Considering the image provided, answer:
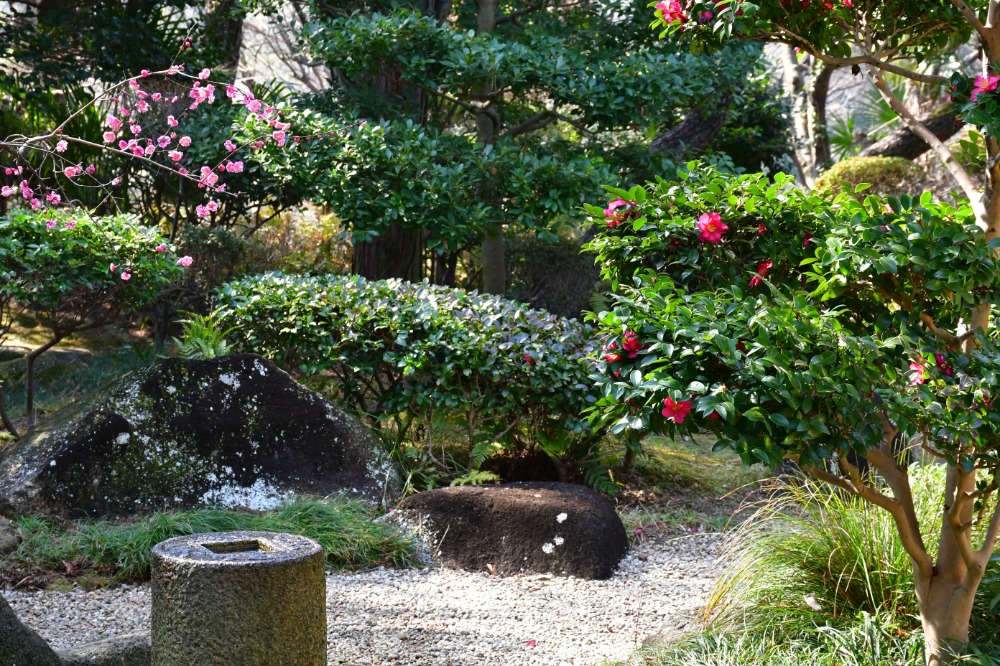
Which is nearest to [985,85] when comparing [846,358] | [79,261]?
[846,358]

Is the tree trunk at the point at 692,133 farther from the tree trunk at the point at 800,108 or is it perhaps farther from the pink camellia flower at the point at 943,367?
the pink camellia flower at the point at 943,367

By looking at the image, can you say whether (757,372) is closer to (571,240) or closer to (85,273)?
(85,273)

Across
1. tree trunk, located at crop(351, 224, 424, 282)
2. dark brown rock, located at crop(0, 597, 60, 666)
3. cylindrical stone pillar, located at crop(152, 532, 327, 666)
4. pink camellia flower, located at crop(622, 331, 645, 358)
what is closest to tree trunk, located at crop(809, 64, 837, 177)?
tree trunk, located at crop(351, 224, 424, 282)

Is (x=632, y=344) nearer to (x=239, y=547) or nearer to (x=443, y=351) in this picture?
(x=239, y=547)

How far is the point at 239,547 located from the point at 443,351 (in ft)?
10.3

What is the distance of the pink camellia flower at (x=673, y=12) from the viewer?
3.44 metres

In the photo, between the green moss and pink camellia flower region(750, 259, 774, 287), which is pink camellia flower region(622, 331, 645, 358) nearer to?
pink camellia flower region(750, 259, 774, 287)

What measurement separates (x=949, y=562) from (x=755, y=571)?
78 centimetres

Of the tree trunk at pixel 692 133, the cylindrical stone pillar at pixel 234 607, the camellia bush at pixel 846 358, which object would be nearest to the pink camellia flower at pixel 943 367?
the camellia bush at pixel 846 358

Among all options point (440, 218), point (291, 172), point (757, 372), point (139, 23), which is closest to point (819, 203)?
point (757, 372)

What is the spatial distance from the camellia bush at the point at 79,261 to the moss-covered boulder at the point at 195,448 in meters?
0.81

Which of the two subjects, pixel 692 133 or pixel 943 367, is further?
pixel 692 133

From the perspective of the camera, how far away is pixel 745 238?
3674 mm

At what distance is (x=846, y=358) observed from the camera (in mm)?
2730
